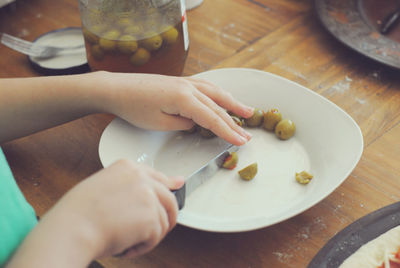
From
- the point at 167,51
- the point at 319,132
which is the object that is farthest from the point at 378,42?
the point at 167,51

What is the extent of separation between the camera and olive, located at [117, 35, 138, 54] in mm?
830

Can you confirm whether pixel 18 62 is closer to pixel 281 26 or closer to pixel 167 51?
pixel 167 51

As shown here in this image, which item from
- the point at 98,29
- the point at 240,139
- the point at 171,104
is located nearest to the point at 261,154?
the point at 240,139

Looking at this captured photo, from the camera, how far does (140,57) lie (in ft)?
2.80

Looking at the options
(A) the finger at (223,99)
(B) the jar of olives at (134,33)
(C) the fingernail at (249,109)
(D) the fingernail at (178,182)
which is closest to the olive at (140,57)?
(B) the jar of olives at (134,33)

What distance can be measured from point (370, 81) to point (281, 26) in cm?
29

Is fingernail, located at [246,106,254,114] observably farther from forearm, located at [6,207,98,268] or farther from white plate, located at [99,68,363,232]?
forearm, located at [6,207,98,268]

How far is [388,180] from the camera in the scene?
75 centimetres

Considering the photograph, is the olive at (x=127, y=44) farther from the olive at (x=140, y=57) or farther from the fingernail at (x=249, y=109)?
the fingernail at (x=249, y=109)

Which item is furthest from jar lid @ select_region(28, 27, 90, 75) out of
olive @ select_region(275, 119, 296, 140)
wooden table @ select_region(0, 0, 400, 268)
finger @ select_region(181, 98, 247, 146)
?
olive @ select_region(275, 119, 296, 140)

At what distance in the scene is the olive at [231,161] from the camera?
752 millimetres

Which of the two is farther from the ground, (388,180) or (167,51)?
(167,51)

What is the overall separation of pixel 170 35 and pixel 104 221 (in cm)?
46

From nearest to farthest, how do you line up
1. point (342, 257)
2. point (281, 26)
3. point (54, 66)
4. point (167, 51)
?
1. point (342, 257)
2. point (167, 51)
3. point (54, 66)
4. point (281, 26)
